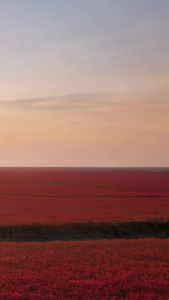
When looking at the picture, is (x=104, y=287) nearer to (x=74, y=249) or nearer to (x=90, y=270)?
(x=90, y=270)

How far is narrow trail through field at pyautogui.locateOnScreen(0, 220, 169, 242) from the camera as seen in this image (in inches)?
720

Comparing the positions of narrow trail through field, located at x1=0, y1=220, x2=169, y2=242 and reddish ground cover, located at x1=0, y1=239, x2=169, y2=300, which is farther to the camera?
narrow trail through field, located at x1=0, y1=220, x2=169, y2=242

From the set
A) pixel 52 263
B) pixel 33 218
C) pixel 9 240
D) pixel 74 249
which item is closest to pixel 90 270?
pixel 52 263

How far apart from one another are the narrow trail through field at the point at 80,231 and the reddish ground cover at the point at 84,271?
2437 mm

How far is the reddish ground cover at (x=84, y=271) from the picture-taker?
32.9 feet

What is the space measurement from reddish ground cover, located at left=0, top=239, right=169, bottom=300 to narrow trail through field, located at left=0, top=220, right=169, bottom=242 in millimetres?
2437

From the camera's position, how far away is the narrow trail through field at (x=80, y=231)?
18.3 m

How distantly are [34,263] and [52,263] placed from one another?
749 millimetres

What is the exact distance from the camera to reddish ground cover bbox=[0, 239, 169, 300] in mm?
10031

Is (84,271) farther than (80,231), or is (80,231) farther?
(80,231)

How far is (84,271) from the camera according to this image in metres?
11.8

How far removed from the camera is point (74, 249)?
14.8m

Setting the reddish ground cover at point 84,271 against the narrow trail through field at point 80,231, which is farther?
the narrow trail through field at point 80,231

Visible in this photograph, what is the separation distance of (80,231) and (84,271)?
7.31 m
